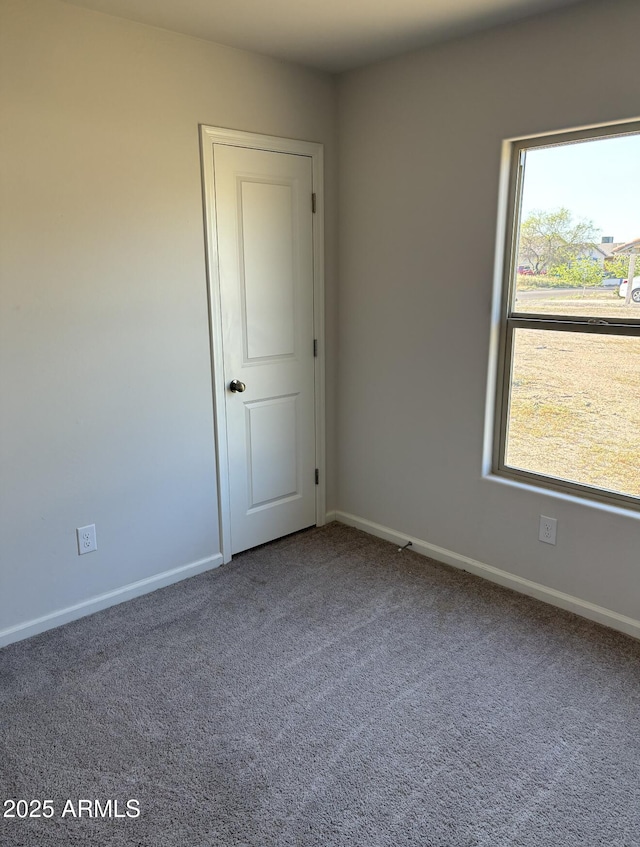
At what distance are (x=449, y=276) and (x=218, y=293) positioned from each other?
3.75ft

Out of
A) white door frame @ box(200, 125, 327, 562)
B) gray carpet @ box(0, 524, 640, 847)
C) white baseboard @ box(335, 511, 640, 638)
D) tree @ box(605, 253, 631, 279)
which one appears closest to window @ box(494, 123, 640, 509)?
tree @ box(605, 253, 631, 279)

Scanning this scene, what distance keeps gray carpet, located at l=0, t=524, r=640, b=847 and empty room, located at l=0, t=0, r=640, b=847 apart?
1 cm

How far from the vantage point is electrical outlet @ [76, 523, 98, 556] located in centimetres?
274

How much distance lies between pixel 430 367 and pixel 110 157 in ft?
5.85

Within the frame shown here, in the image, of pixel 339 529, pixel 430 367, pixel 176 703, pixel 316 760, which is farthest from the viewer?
pixel 339 529

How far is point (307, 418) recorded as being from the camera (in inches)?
142

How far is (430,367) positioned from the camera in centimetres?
320

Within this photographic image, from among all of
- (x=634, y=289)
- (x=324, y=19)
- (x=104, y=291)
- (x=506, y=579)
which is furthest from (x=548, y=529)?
(x=324, y=19)

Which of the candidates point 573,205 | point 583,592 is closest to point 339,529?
point 583,592

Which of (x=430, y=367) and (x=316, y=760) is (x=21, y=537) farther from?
(x=430, y=367)

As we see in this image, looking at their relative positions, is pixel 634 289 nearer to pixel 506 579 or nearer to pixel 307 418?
pixel 506 579

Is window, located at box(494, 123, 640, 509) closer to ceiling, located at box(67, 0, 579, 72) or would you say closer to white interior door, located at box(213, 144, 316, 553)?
ceiling, located at box(67, 0, 579, 72)

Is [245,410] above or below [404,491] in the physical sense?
above

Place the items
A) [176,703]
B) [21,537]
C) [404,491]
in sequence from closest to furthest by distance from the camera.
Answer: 1. [176,703]
2. [21,537]
3. [404,491]
